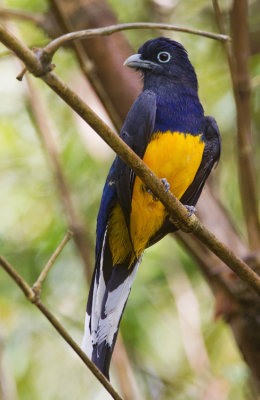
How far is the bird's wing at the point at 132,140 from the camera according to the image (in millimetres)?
3584

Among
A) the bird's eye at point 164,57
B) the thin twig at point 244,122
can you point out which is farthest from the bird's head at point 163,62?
the thin twig at point 244,122

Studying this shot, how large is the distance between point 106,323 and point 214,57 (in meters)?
3.79

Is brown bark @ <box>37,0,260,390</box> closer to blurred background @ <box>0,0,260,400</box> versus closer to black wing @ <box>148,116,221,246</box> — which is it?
blurred background @ <box>0,0,260,400</box>

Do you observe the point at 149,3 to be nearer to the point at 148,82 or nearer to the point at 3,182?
the point at 148,82

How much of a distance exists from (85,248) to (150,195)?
0.70 metres

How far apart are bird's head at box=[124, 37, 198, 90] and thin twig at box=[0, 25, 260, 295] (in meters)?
1.38

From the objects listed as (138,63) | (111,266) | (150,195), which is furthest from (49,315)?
(138,63)

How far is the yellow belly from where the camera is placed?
3713mm

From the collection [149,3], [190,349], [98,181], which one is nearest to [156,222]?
[190,349]

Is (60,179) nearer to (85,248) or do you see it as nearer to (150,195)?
(85,248)

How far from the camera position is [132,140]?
3.61 metres

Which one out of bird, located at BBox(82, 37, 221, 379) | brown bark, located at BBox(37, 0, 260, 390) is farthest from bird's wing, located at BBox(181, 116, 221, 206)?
brown bark, located at BBox(37, 0, 260, 390)

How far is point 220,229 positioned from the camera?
462 centimetres

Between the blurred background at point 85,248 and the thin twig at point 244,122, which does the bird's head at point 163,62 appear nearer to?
the thin twig at point 244,122
